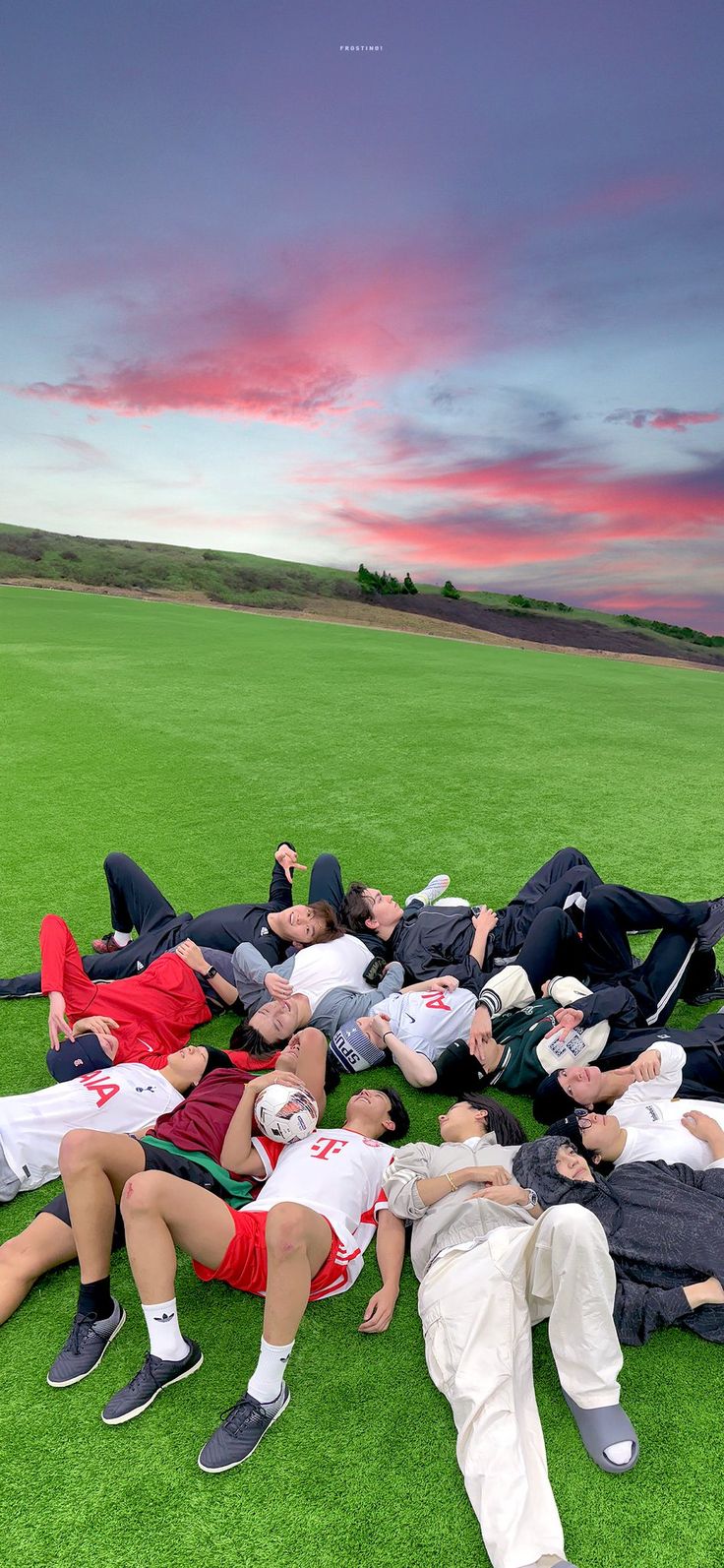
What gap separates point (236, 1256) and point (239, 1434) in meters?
0.44

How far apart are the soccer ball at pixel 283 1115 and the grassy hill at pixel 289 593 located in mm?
32870

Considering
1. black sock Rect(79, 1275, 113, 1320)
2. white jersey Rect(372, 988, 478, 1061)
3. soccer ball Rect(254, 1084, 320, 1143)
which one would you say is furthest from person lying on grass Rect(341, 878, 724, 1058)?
black sock Rect(79, 1275, 113, 1320)

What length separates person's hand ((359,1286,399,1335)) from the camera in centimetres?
244

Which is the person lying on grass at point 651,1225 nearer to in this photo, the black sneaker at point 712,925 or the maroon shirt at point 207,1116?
the maroon shirt at point 207,1116

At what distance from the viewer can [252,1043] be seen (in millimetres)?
3670

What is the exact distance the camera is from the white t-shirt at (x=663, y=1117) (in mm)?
2947

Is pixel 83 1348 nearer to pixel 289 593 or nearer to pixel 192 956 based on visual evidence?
pixel 192 956

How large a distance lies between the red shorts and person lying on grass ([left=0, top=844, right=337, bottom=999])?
6.00ft

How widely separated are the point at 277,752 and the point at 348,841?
2.65 metres

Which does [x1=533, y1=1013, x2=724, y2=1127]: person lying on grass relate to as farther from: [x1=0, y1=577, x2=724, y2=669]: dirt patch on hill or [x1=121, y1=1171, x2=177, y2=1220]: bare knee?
[x1=0, y1=577, x2=724, y2=669]: dirt patch on hill

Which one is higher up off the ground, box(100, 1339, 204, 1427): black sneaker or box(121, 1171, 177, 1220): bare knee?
box(121, 1171, 177, 1220): bare knee

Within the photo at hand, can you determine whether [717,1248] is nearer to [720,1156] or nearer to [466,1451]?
[720,1156]

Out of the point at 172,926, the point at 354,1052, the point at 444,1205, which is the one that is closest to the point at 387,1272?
the point at 444,1205

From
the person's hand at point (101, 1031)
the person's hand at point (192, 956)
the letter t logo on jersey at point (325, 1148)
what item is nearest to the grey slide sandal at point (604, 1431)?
the letter t logo on jersey at point (325, 1148)
